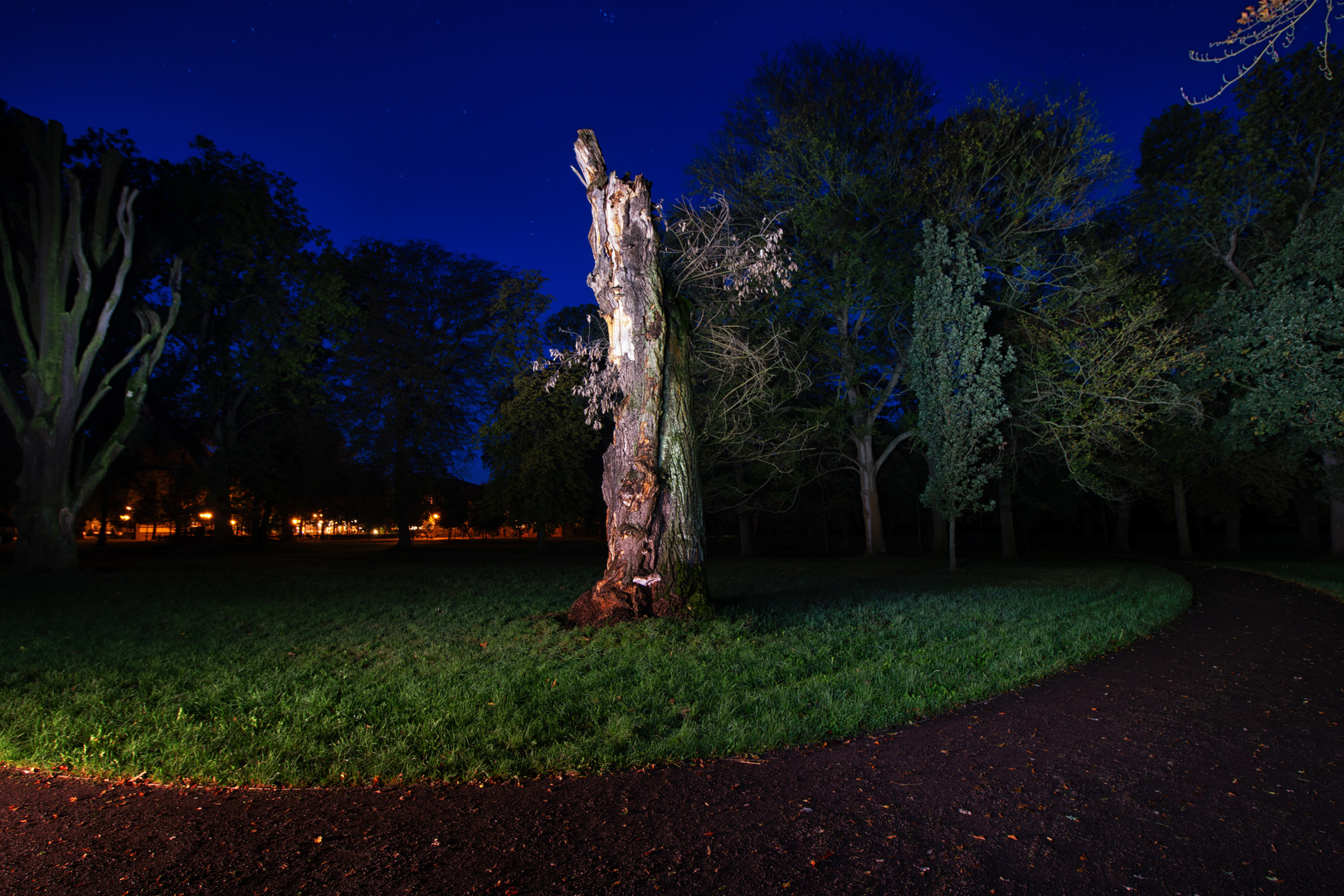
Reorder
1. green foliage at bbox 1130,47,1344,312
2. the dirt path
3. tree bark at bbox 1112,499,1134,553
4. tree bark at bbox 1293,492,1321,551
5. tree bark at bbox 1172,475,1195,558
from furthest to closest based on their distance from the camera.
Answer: tree bark at bbox 1112,499,1134,553
tree bark at bbox 1293,492,1321,551
tree bark at bbox 1172,475,1195,558
green foliage at bbox 1130,47,1344,312
the dirt path

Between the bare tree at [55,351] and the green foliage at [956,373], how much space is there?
1963cm

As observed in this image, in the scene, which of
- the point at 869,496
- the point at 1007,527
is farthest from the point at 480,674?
the point at 1007,527

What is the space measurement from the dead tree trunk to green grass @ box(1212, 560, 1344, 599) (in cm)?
1256

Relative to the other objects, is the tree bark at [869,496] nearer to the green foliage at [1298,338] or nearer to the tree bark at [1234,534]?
the green foliage at [1298,338]

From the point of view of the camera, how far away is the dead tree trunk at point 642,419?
8703 mm

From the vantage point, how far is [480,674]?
603 cm

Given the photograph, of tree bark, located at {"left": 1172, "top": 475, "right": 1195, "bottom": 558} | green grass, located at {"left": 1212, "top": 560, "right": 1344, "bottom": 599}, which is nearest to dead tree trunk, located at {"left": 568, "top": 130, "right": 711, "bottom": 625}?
green grass, located at {"left": 1212, "top": 560, "right": 1344, "bottom": 599}

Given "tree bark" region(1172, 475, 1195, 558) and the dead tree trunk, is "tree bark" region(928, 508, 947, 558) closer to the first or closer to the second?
"tree bark" region(1172, 475, 1195, 558)

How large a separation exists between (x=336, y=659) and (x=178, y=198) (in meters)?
22.6

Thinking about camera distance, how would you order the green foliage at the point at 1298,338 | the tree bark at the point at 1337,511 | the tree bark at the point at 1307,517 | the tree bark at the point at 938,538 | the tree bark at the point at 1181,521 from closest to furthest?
the green foliage at the point at 1298,338 < the tree bark at the point at 1337,511 < the tree bark at the point at 938,538 < the tree bark at the point at 1181,521 < the tree bark at the point at 1307,517

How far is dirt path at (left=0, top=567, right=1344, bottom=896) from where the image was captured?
2.80m

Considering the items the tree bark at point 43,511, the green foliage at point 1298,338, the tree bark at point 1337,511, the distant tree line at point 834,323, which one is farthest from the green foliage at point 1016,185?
the tree bark at point 43,511

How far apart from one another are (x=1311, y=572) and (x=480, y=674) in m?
20.4

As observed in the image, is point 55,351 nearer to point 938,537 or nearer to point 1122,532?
point 938,537
